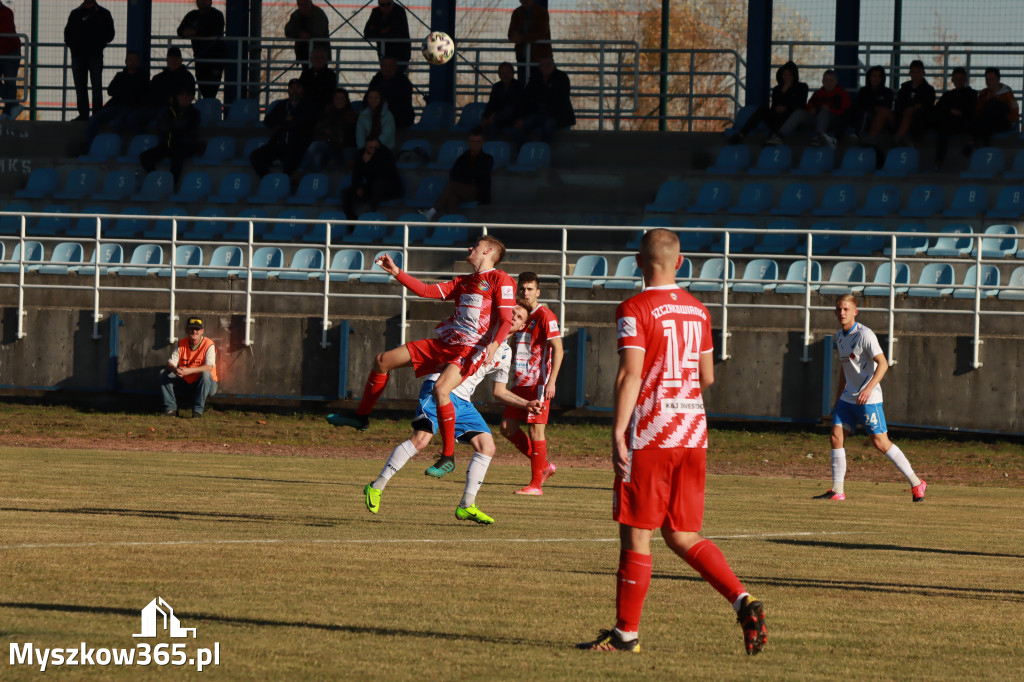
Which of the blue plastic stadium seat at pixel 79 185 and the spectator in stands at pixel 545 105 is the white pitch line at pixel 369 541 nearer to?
the spectator in stands at pixel 545 105

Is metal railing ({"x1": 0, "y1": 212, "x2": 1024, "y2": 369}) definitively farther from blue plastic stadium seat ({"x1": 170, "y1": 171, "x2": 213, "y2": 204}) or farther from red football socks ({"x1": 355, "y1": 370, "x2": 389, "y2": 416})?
red football socks ({"x1": 355, "y1": 370, "x2": 389, "y2": 416})

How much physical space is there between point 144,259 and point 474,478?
1336 centimetres

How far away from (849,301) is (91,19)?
19185 millimetres

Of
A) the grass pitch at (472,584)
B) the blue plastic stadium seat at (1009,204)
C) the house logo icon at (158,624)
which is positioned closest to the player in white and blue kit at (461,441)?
the grass pitch at (472,584)

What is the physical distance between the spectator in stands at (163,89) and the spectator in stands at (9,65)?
3.62 m

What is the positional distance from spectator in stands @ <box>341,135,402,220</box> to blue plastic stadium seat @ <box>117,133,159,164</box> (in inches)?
215

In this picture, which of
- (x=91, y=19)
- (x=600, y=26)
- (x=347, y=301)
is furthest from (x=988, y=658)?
(x=600, y=26)

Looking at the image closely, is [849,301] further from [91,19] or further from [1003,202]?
[91,19]

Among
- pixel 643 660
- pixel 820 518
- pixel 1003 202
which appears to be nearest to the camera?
pixel 643 660

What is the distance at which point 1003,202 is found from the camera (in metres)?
21.5

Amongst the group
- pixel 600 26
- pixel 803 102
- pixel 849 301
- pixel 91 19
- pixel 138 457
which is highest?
pixel 600 26

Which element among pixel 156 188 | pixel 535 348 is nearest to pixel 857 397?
pixel 535 348

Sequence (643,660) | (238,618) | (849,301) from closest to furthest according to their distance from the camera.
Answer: (643,660)
(238,618)
(849,301)

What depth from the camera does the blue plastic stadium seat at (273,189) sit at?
2419 cm
